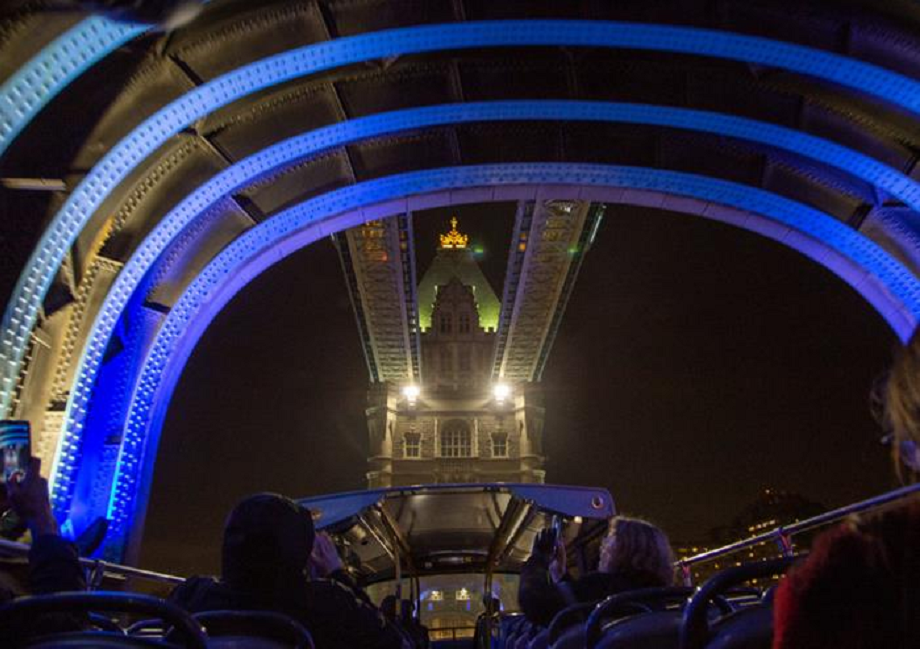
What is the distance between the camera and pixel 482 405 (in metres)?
56.0

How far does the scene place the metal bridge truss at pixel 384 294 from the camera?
31.1m

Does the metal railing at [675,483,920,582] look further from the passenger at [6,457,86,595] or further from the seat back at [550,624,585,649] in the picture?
the passenger at [6,457,86,595]

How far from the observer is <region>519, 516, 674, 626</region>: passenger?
16.4ft

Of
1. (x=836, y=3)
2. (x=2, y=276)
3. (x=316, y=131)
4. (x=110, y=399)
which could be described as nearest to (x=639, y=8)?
(x=836, y=3)

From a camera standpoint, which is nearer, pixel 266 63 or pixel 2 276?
pixel 2 276

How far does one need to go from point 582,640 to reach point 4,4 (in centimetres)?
857

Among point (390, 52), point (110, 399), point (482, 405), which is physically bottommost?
point (110, 399)

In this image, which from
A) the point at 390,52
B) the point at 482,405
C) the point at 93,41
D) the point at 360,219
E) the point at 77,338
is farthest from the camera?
the point at 482,405

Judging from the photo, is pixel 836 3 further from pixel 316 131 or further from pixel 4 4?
pixel 4 4

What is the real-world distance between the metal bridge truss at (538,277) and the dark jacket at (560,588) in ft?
51.0

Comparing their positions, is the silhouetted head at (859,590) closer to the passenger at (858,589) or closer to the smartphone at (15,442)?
the passenger at (858,589)

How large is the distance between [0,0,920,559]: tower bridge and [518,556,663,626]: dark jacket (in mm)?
7022

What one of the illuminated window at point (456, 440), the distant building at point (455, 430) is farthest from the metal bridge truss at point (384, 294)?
the illuminated window at point (456, 440)

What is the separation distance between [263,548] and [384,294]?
36.4 metres
